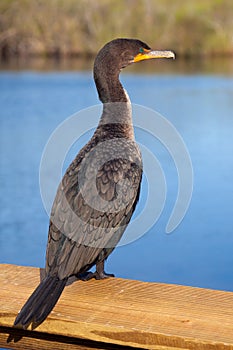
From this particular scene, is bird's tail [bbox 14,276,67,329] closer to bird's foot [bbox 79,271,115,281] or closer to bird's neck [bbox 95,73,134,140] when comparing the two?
bird's foot [bbox 79,271,115,281]

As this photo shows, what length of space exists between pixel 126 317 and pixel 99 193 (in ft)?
2.06

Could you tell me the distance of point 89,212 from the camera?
2197 mm

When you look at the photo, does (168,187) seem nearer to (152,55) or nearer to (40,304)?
(152,55)

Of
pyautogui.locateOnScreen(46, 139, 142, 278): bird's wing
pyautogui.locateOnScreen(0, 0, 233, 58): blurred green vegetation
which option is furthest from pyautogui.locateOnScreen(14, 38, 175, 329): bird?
pyautogui.locateOnScreen(0, 0, 233, 58): blurred green vegetation

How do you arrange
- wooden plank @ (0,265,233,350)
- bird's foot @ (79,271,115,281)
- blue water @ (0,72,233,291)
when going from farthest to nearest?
blue water @ (0,72,233,291) < bird's foot @ (79,271,115,281) < wooden plank @ (0,265,233,350)

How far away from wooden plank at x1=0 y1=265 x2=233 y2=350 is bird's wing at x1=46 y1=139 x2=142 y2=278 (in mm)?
125

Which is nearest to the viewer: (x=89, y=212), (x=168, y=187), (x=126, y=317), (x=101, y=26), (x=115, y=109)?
(x=126, y=317)

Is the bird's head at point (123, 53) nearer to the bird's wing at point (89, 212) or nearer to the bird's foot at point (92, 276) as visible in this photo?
the bird's wing at point (89, 212)

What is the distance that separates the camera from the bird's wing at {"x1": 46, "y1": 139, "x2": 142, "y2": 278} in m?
2.11

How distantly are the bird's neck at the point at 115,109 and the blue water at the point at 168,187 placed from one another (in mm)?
2887

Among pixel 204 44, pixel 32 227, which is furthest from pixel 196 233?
pixel 204 44

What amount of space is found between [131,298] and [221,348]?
0.38 metres

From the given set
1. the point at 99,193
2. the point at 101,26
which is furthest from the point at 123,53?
Result: the point at 101,26

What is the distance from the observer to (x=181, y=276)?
551 centimetres
